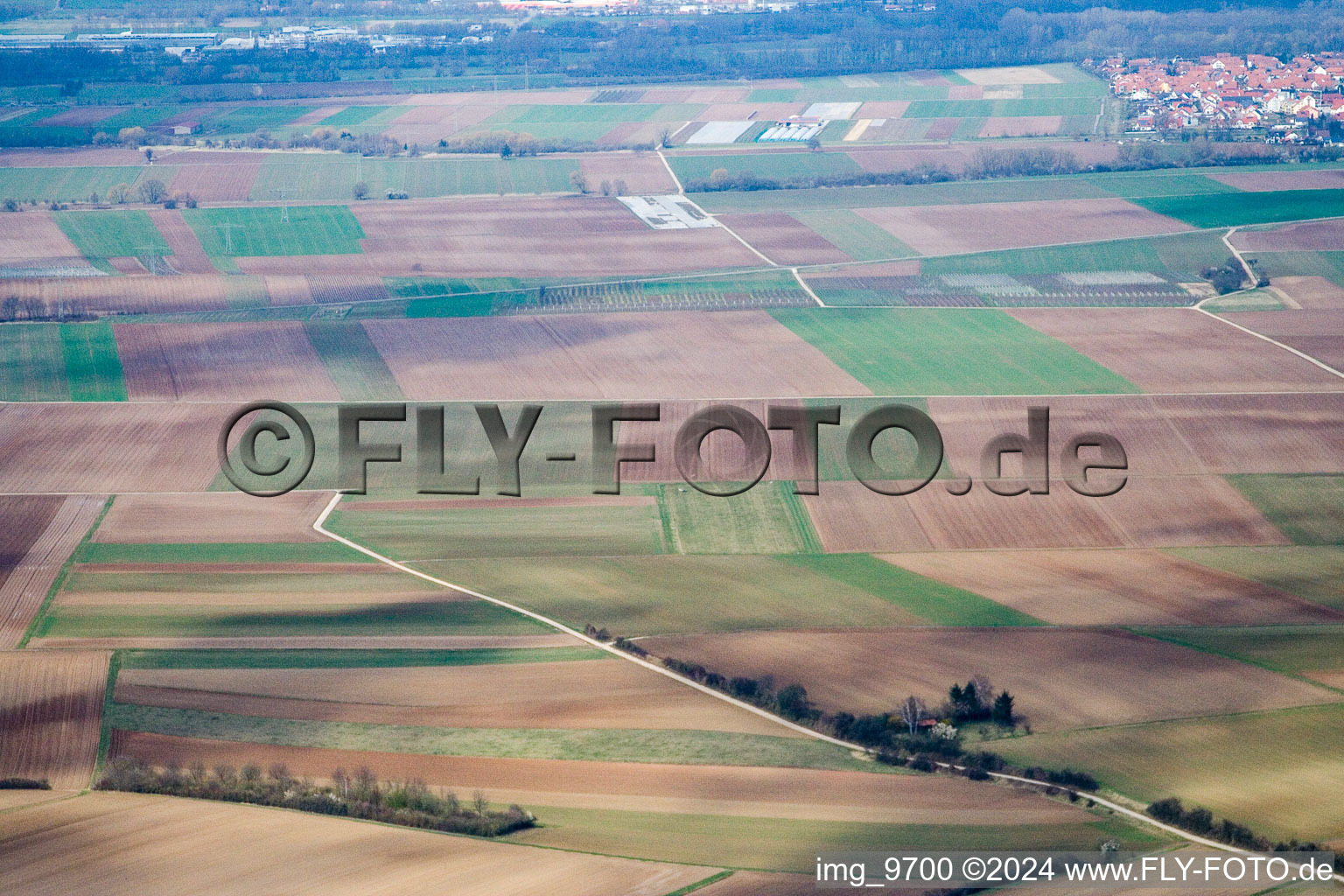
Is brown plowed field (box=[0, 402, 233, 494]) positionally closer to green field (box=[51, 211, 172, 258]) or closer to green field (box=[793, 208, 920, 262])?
green field (box=[51, 211, 172, 258])

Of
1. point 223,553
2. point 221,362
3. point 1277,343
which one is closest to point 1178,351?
point 1277,343

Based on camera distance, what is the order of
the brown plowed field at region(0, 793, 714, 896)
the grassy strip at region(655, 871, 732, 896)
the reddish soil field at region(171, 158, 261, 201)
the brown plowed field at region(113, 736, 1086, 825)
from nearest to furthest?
the brown plowed field at region(0, 793, 714, 896) < the grassy strip at region(655, 871, 732, 896) < the brown plowed field at region(113, 736, 1086, 825) < the reddish soil field at region(171, 158, 261, 201)

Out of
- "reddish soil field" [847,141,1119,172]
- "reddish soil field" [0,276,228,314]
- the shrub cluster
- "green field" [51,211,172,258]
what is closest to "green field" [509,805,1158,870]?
the shrub cluster


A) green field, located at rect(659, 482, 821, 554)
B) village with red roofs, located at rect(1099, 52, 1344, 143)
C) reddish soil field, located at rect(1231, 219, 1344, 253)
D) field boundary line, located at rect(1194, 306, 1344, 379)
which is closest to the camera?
green field, located at rect(659, 482, 821, 554)

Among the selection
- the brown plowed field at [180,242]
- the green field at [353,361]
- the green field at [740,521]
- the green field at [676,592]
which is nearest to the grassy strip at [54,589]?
the green field at [676,592]

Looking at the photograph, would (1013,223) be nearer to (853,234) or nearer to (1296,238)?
(853,234)
